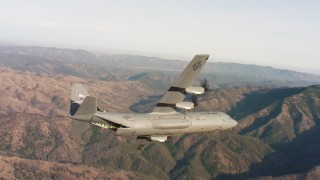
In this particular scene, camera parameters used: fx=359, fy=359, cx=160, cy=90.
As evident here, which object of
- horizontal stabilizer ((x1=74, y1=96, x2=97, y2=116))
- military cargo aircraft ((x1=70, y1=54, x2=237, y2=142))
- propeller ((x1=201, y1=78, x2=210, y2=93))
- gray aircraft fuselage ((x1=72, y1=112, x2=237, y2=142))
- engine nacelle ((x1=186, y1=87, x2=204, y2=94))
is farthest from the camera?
gray aircraft fuselage ((x1=72, y1=112, x2=237, y2=142))

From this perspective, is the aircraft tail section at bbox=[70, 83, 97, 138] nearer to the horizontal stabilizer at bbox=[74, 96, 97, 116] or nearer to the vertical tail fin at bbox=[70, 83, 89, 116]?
the horizontal stabilizer at bbox=[74, 96, 97, 116]

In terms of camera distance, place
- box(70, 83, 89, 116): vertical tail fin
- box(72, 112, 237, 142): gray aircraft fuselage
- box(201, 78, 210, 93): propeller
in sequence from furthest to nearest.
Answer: box(70, 83, 89, 116): vertical tail fin
box(72, 112, 237, 142): gray aircraft fuselage
box(201, 78, 210, 93): propeller

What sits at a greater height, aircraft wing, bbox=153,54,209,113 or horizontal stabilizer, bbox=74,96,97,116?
aircraft wing, bbox=153,54,209,113

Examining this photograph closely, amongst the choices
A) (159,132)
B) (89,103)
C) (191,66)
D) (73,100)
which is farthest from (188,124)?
(73,100)

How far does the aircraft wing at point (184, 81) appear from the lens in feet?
196

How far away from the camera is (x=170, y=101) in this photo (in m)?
65.9

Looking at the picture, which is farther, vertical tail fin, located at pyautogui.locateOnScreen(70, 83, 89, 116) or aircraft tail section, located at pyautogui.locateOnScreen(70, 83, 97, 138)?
vertical tail fin, located at pyautogui.locateOnScreen(70, 83, 89, 116)

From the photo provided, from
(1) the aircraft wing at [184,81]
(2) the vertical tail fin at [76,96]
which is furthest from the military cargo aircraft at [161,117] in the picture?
(2) the vertical tail fin at [76,96]

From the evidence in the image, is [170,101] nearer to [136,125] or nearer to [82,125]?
[136,125]

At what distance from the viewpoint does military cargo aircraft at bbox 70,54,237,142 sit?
6172 centimetres

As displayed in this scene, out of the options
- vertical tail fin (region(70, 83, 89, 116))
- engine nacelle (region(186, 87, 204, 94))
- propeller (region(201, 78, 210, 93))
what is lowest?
vertical tail fin (region(70, 83, 89, 116))

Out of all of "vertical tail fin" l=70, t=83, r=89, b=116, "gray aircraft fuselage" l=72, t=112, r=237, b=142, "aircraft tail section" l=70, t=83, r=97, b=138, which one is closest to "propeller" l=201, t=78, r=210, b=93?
"gray aircraft fuselage" l=72, t=112, r=237, b=142

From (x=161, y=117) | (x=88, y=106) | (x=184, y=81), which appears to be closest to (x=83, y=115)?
(x=88, y=106)

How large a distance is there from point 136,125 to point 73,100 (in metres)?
17.2
